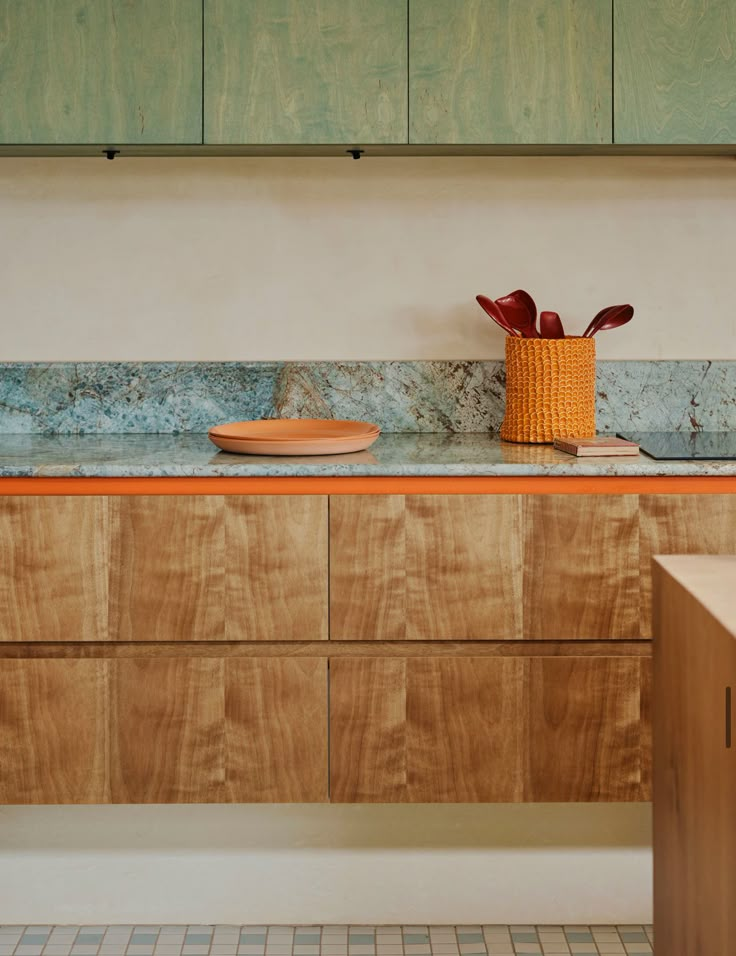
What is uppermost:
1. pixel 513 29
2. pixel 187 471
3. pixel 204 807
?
pixel 513 29

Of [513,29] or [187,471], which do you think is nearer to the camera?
[187,471]

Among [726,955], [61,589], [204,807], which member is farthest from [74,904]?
[726,955]

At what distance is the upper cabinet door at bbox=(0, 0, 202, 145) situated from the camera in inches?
94.6

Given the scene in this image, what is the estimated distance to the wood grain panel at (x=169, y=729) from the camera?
220 cm

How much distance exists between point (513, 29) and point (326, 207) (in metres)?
0.64

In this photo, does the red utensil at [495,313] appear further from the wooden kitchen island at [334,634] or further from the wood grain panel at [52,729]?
the wood grain panel at [52,729]

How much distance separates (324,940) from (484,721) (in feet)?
1.97

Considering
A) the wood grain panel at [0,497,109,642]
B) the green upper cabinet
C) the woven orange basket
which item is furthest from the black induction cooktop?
the wood grain panel at [0,497,109,642]

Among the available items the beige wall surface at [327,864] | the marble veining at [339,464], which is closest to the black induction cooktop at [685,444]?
the marble veining at [339,464]

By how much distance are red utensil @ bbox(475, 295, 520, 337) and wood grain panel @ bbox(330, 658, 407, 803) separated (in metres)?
0.89

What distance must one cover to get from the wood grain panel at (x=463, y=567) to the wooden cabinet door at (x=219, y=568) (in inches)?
7.4

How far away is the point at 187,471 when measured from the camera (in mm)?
2154

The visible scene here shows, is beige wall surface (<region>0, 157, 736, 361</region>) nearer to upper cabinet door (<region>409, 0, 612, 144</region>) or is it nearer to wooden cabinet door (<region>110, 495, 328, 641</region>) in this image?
upper cabinet door (<region>409, 0, 612, 144</region>)

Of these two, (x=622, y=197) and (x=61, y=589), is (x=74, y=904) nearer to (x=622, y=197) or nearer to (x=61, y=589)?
(x=61, y=589)
